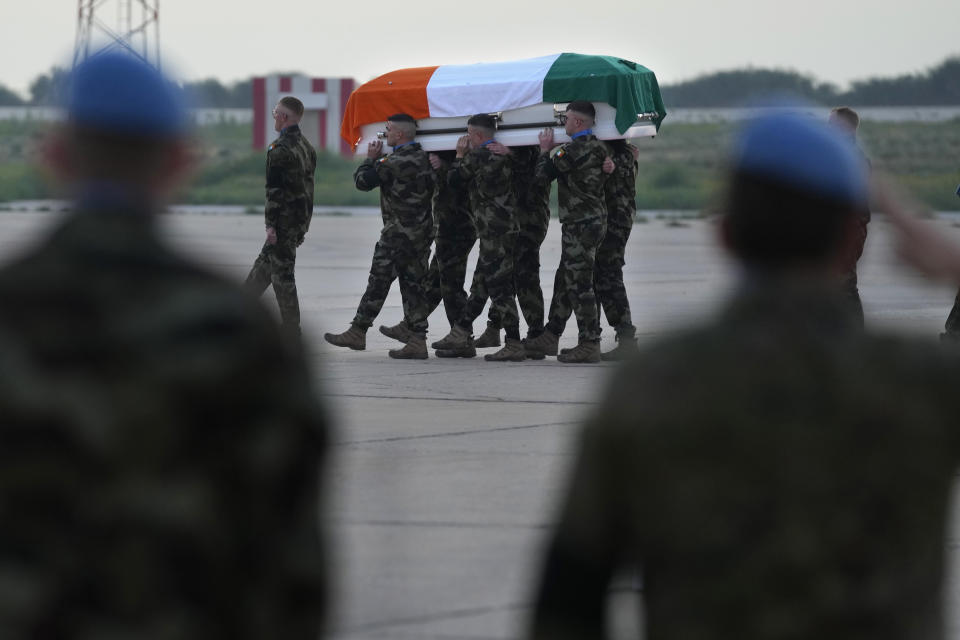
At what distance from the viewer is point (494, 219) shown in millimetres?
11945

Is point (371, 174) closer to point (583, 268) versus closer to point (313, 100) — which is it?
point (583, 268)

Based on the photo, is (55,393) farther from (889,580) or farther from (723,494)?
(889,580)

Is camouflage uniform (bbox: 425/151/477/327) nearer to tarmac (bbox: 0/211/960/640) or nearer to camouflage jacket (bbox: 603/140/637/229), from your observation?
tarmac (bbox: 0/211/960/640)

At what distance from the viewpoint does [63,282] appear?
2.20 metres

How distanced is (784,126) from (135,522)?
1.07 metres

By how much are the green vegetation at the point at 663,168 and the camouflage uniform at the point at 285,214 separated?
637 cm

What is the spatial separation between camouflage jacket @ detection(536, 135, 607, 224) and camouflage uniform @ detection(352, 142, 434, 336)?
1.06 meters

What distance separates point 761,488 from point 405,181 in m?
10.1

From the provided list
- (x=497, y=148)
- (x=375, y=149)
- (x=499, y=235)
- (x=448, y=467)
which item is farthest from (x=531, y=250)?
(x=448, y=467)

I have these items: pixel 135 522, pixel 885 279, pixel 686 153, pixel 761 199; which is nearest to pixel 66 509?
pixel 135 522

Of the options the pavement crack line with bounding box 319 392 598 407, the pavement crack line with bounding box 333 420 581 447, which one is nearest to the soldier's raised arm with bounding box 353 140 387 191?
the pavement crack line with bounding box 319 392 598 407

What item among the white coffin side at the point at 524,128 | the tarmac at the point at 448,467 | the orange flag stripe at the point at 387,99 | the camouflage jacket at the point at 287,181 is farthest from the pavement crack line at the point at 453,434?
the orange flag stripe at the point at 387,99

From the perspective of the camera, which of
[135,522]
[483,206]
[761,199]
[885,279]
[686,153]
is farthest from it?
[686,153]

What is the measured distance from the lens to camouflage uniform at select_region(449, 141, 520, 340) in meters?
11.9
